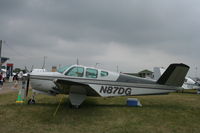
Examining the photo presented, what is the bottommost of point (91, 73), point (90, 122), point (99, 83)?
Answer: point (90, 122)

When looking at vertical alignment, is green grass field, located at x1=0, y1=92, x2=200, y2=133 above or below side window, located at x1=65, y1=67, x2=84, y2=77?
below

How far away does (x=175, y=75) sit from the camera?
284 inches

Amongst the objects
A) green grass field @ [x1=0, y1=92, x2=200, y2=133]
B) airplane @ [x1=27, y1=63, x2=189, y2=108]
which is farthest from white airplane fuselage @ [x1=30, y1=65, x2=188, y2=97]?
green grass field @ [x1=0, y1=92, x2=200, y2=133]

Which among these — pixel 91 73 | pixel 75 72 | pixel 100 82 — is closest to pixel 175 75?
pixel 100 82

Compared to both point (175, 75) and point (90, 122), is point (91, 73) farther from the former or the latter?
point (175, 75)

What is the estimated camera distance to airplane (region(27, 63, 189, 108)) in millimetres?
6617

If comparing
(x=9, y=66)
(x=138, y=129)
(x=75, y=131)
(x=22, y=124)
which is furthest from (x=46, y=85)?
(x=9, y=66)

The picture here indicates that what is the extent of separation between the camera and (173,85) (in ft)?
24.4

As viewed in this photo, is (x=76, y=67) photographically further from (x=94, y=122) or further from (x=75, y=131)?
(x=75, y=131)

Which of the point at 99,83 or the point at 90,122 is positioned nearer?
the point at 90,122

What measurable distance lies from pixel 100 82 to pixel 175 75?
12.1 ft

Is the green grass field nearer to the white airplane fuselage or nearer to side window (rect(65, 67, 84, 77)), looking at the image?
the white airplane fuselage

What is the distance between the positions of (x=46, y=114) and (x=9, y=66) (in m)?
32.8

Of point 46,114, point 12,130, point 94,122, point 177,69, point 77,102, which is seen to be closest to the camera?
point 12,130
